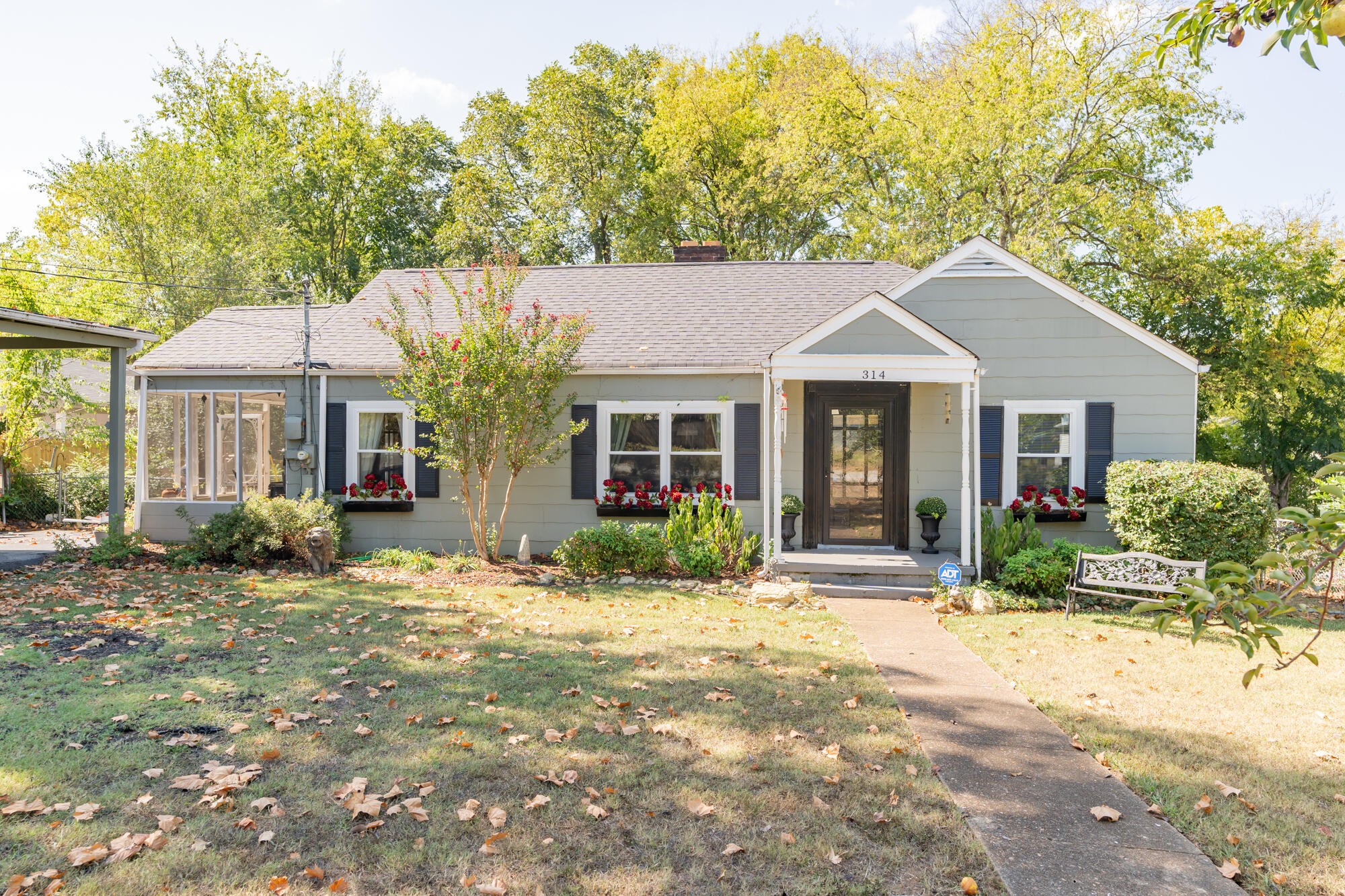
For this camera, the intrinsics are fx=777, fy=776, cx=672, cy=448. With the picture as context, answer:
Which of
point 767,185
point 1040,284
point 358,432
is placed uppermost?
point 767,185

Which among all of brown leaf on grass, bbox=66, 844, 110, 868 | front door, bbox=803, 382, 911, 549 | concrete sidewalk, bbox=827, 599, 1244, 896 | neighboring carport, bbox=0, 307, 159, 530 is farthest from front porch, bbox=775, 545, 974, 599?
neighboring carport, bbox=0, 307, 159, 530

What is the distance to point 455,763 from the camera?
4.11 meters

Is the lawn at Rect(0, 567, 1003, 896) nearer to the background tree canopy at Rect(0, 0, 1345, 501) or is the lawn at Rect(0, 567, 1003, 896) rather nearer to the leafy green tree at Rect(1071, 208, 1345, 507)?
the leafy green tree at Rect(1071, 208, 1345, 507)

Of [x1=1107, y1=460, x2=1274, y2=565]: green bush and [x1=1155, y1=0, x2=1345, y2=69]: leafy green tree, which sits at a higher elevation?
[x1=1155, y1=0, x2=1345, y2=69]: leafy green tree

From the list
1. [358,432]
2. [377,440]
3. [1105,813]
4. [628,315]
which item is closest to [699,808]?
[1105,813]

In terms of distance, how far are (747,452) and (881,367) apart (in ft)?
7.40

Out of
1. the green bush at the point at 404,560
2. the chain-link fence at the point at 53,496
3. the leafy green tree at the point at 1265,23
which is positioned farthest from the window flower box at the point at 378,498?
the leafy green tree at the point at 1265,23

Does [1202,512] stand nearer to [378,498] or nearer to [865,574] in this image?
[865,574]

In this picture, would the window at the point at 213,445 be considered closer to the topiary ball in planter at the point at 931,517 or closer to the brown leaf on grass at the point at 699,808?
the topiary ball in planter at the point at 931,517

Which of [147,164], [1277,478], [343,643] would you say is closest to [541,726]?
[343,643]

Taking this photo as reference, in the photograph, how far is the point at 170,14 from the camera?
48.9ft

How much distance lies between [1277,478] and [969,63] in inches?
506

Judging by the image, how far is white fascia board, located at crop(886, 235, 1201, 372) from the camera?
1059 cm

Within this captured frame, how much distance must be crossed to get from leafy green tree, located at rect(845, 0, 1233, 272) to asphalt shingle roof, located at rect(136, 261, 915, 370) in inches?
257
